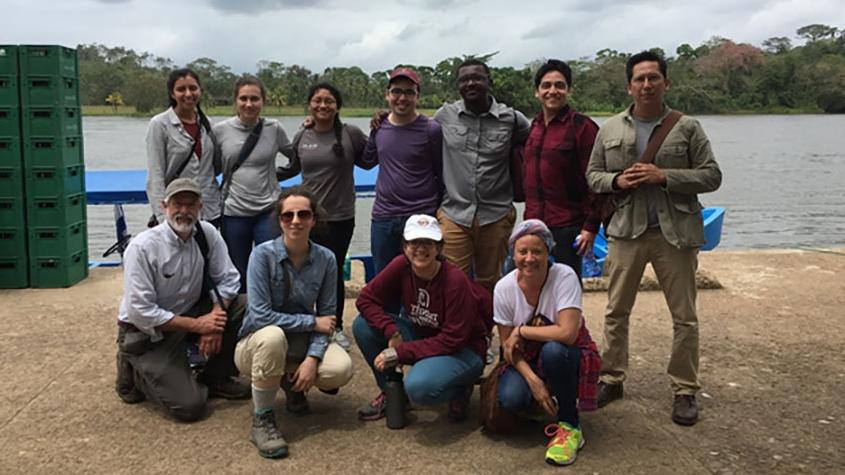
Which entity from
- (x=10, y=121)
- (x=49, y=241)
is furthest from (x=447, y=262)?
(x=10, y=121)

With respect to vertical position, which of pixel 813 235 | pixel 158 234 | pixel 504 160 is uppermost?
pixel 504 160

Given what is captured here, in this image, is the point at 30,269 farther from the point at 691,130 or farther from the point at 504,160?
Answer: the point at 691,130

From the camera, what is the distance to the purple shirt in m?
4.40

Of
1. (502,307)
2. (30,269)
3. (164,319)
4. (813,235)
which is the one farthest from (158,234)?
(813,235)

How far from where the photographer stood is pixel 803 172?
102 feet

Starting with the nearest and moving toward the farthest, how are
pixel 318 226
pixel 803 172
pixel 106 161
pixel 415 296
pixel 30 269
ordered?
pixel 415 296 → pixel 318 226 → pixel 30 269 → pixel 106 161 → pixel 803 172

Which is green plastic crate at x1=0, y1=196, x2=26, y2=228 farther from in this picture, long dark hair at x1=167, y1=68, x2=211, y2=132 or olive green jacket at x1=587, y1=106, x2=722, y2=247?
olive green jacket at x1=587, y1=106, x2=722, y2=247

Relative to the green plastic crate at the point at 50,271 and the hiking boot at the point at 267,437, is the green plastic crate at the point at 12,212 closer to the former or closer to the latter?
the green plastic crate at the point at 50,271

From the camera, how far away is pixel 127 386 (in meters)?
4.14

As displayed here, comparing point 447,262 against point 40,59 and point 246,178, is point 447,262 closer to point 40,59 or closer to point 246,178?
point 246,178

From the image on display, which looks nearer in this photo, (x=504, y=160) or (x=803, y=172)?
(x=504, y=160)

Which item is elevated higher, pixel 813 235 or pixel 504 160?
pixel 504 160

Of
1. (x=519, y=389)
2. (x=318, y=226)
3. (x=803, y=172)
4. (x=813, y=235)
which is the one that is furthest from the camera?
(x=803, y=172)

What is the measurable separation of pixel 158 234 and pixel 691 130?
264cm
